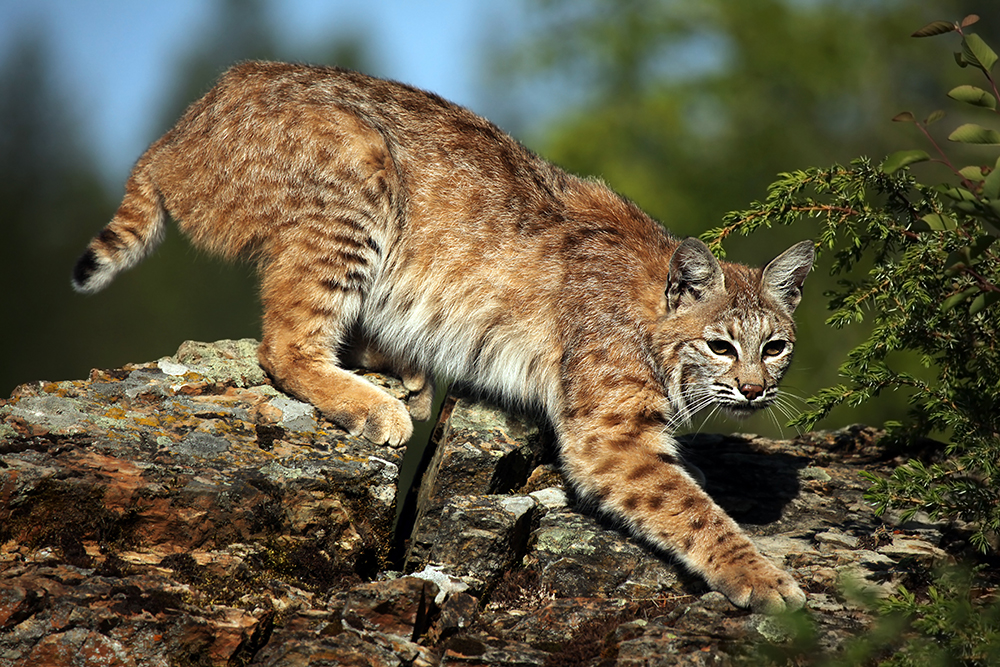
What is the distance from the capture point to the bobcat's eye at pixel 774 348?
4.35 meters

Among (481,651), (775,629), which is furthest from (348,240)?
(775,629)

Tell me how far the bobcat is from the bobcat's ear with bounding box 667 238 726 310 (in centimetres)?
1

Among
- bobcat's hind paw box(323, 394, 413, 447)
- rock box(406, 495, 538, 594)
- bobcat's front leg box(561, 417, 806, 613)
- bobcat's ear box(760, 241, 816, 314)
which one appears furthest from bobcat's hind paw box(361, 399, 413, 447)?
bobcat's ear box(760, 241, 816, 314)

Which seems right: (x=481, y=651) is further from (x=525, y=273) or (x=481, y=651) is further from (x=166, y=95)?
(x=166, y=95)

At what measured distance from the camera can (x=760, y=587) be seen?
11.3ft

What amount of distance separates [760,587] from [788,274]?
69.7 inches

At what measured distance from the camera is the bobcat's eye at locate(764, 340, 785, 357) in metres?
4.35

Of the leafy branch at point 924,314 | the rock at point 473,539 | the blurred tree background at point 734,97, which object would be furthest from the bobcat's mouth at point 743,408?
the blurred tree background at point 734,97

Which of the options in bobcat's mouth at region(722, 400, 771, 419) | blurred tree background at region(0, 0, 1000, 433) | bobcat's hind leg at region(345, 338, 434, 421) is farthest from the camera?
blurred tree background at region(0, 0, 1000, 433)

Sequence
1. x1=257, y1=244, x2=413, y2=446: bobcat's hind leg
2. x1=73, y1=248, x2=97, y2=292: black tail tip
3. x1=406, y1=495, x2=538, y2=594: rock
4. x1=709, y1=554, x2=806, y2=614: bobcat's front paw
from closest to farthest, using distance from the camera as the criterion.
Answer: x1=709, y1=554, x2=806, y2=614: bobcat's front paw, x1=406, y1=495, x2=538, y2=594: rock, x1=257, y1=244, x2=413, y2=446: bobcat's hind leg, x1=73, y1=248, x2=97, y2=292: black tail tip

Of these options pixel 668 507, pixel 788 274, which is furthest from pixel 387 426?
pixel 788 274

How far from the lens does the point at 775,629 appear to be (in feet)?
10.5

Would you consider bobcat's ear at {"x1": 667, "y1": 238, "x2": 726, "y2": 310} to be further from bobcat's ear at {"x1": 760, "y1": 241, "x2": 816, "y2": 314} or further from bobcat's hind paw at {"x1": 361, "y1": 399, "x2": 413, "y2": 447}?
bobcat's hind paw at {"x1": 361, "y1": 399, "x2": 413, "y2": 447}

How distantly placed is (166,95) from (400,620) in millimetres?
37101
